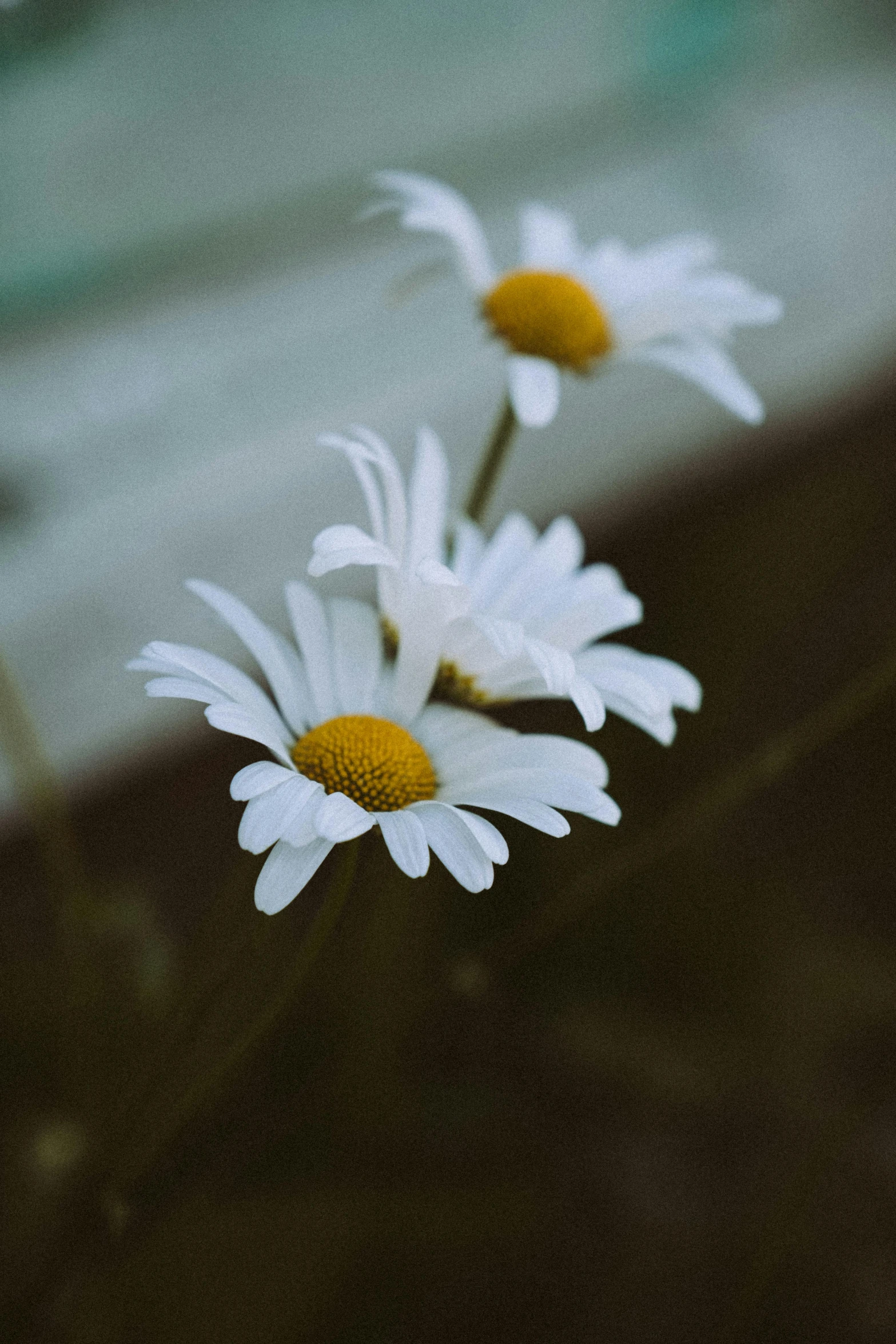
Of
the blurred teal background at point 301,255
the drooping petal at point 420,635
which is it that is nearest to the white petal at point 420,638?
the drooping petal at point 420,635

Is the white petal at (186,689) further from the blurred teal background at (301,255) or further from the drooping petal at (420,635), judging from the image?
the blurred teal background at (301,255)

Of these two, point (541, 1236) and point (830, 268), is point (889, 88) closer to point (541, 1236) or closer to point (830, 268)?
point (830, 268)

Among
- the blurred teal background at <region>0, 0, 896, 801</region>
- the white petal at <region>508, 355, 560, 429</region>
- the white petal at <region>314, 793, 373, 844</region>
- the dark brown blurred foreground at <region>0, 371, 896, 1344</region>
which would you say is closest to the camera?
the white petal at <region>314, 793, 373, 844</region>

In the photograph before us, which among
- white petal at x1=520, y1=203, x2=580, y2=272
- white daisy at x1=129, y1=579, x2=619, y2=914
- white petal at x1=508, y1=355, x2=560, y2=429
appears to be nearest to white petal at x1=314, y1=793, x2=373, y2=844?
white daisy at x1=129, y1=579, x2=619, y2=914

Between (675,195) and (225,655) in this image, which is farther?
(675,195)

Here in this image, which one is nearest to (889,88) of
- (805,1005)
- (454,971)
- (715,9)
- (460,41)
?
(715,9)

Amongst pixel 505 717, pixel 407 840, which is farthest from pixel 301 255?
pixel 407 840

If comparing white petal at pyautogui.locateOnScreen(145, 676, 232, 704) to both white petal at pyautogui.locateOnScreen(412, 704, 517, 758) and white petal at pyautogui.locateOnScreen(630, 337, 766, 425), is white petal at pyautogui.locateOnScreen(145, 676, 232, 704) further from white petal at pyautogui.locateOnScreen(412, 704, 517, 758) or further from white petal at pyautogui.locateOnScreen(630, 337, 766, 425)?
white petal at pyautogui.locateOnScreen(630, 337, 766, 425)
